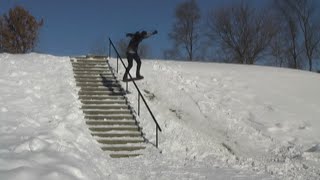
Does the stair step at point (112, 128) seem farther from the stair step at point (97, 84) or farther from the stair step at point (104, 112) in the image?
the stair step at point (97, 84)

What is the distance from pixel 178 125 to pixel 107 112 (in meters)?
2.39

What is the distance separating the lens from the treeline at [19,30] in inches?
1655

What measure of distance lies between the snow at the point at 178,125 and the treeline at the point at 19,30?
20696 mm

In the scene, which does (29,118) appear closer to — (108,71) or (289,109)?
(108,71)

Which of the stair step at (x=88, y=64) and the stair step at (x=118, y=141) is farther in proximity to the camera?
the stair step at (x=88, y=64)

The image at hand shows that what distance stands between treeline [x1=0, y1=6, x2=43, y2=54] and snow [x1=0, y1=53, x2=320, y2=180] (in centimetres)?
2070

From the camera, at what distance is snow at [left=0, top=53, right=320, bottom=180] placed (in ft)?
32.9

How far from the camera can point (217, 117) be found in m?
15.8

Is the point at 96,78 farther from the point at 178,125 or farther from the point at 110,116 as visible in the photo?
the point at 178,125

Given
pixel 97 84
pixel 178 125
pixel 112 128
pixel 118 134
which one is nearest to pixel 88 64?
pixel 97 84

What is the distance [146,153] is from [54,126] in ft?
8.63

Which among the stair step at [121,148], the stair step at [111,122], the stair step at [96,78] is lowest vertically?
the stair step at [121,148]

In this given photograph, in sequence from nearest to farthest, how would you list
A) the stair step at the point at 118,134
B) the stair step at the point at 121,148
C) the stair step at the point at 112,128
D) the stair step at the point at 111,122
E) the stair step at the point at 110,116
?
the stair step at the point at 121,148 → the stair step at the point at 118,134 → the stair step at the point at 112,128 → the stair step at the point at 111,122 → the stair step at the point at 110,116

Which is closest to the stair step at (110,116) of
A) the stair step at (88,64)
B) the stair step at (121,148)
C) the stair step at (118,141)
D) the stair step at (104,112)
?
the stair step at (104,112)
